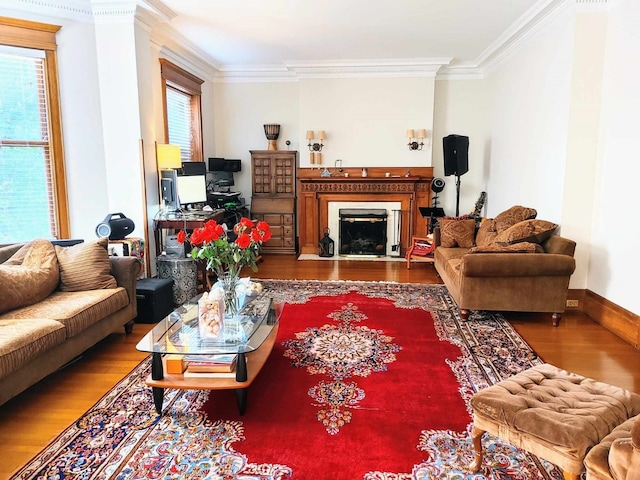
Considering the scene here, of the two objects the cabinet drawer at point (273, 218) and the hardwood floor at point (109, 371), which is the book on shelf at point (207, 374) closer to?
the hardwood floor at point (109, 371)

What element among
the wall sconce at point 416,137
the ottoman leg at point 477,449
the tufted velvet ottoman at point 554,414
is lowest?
the ottoman leg at point 477,449

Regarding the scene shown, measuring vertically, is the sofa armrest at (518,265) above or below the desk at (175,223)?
below

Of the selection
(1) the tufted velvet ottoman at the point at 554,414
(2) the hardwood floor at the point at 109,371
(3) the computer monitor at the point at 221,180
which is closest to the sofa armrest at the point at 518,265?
(2) the hardwood floor at the point at 109,371

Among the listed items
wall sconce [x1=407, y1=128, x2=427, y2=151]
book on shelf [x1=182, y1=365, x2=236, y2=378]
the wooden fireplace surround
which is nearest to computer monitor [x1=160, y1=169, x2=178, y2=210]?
the wooden fireplace surround

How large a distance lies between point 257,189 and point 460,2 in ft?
13.3

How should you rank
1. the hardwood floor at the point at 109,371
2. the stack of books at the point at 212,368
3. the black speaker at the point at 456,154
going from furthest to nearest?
the black speaker at the point at 456,154
the stack of books at the point at 212,368
the hardwood floor at the point at 109,371

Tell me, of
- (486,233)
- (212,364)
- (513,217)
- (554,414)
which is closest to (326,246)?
(486,233)

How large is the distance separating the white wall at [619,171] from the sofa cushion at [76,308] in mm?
4027

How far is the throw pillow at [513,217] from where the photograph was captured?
14.7 feet

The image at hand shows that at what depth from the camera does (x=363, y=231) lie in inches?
274

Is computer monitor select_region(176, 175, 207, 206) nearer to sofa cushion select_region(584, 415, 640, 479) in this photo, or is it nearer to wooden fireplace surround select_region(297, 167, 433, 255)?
wooden fireplace surround select_region(297, 167, 433, 255)

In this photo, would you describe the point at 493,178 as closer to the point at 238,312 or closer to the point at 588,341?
the point at 588,341

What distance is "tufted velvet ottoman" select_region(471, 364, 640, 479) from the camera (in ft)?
5.41

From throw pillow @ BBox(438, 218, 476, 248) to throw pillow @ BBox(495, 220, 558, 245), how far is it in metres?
1.15
